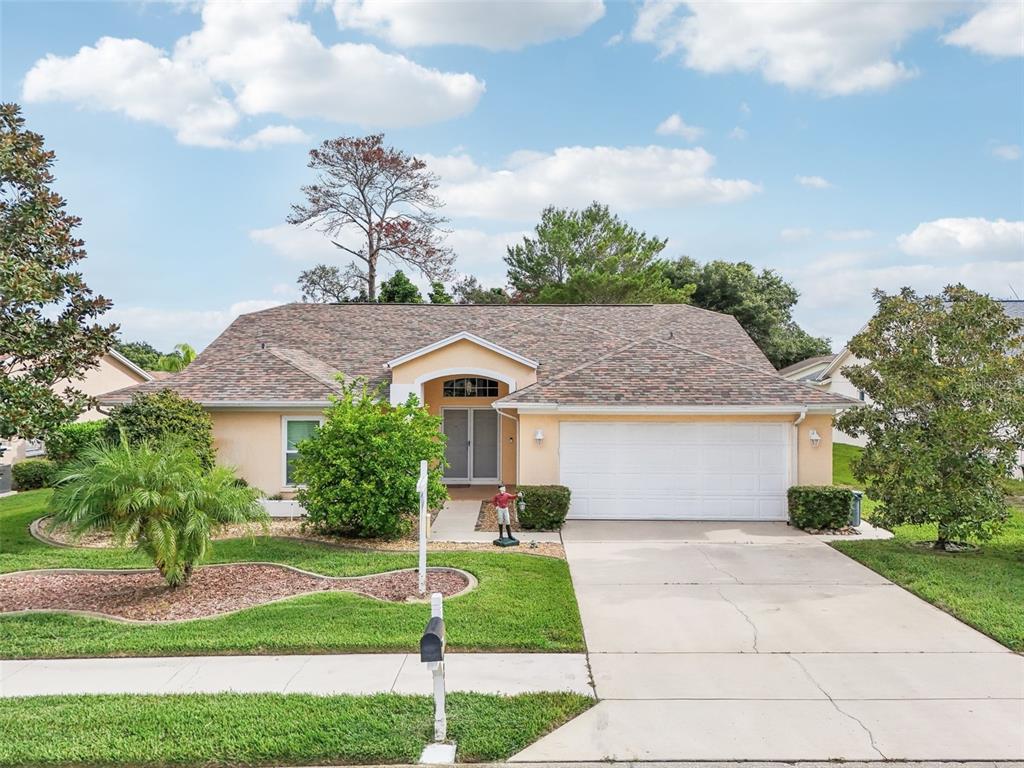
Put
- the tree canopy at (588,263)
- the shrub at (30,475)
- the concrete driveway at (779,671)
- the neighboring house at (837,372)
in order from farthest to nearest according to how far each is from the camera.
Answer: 1. the tree canopy at (588,263)
2. the neighboring house at (837,372)
3. the shrub at (30,475)
4. the concrete driveway at (779,671)

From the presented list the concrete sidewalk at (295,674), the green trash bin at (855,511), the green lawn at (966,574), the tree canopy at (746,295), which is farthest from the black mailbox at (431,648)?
the tree canopy at (746,295)

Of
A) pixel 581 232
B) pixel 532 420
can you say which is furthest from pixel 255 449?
pixel 581 232

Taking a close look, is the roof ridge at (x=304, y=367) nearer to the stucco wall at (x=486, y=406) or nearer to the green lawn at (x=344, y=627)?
the stucco wall at (x=486, y=406)

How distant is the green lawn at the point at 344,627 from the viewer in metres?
7.02

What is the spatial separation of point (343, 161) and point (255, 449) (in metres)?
24.6

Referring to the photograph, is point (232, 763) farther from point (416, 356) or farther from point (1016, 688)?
point (416, 356)

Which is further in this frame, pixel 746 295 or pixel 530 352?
pixel 746 295

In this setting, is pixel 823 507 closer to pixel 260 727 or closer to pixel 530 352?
pixel 530 352

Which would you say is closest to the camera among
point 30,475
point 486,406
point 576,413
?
point 576,413

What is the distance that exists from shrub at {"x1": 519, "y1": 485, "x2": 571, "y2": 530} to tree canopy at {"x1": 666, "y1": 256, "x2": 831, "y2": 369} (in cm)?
2783

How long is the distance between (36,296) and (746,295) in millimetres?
37770

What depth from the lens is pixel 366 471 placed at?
12.1 meters

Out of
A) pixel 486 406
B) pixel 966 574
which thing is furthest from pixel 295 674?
pixel 486 406

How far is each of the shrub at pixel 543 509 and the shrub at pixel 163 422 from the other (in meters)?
7.08
